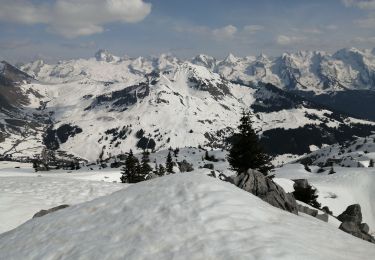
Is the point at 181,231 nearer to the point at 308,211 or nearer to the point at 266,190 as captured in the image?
the point at 266,190

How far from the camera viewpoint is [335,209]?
77.1 m

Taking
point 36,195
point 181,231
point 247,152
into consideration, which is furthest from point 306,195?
point 181,231

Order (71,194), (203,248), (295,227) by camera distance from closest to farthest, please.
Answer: (203,248) → (295,227) → (71,194)

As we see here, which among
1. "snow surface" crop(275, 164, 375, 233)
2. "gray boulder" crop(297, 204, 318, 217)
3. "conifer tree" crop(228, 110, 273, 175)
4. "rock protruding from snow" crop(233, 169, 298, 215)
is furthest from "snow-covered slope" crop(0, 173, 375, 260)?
"snow surface" crop(275, 164, 375, 233)

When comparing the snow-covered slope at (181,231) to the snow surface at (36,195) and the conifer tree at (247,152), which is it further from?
the conifer tree at (247,152)

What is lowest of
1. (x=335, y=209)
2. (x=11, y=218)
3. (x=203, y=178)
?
(x=335, y=209)

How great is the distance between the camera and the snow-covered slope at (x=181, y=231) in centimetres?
1159

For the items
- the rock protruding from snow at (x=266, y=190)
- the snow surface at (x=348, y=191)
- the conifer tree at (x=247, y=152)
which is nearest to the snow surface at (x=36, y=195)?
the rock protruding from snow at (x=266, y=190)

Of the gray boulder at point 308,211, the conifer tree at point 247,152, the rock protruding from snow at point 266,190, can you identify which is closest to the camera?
the rock protruding from snow at point 266,190

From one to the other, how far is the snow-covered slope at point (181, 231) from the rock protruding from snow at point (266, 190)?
973 centimetres

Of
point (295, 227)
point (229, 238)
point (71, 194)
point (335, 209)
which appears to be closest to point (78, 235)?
point (229, 238)

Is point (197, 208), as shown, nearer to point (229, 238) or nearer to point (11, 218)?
point (229, 238)

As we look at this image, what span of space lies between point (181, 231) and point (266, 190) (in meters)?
14.9

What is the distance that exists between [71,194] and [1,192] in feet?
17.5
